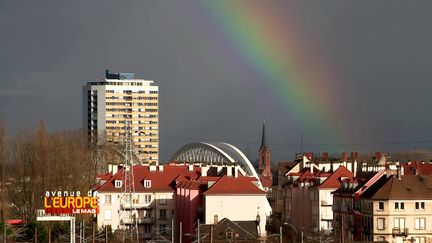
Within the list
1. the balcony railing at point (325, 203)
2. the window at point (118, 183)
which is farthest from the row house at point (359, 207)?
the window at point (118, 183)

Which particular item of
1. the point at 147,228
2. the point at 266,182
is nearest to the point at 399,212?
the point at 147,228

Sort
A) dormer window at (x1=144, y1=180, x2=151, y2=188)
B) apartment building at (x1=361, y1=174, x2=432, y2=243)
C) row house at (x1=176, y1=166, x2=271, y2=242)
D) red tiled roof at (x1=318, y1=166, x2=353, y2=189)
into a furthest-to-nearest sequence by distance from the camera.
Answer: dormer window at (x1=144, y1=180, x2=151, y2=188) < red tiled roof at (x1=318, y1=166, x2=353, y2=189) < row house at (x1=176, y1=166, x2=271, y2=242) < apartment building at (x1=361, y1=174, x2=432, y2=243)

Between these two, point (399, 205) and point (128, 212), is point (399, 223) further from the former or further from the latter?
point (128, 212)

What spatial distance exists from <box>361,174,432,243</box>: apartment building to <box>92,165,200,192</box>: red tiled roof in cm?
3424

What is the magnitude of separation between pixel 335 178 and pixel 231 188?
56.0 ft

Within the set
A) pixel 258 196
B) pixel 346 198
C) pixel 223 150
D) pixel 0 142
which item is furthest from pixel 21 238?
pixel 223 150

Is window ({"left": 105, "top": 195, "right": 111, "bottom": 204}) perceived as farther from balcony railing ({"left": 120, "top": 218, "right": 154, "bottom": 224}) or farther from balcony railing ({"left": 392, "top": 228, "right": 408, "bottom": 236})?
balcony railing ({"left": 392, "top": 228, "right": 408, "bottom": 236})

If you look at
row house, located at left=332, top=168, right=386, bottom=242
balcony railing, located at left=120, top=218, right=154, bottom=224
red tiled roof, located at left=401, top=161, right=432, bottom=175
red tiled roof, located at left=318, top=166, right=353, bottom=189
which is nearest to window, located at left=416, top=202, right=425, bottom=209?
row house, located at left=332, top=168, right=386, bottom=242

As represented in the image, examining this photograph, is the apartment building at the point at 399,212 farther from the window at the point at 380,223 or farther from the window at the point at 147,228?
the window at the point at 147,228

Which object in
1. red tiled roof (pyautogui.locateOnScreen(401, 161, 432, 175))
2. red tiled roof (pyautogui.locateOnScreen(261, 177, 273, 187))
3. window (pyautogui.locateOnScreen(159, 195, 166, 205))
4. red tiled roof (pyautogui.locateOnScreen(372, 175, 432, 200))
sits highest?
red tiled roof (pyautogui.locateOnScreen(401, 161, 432, 175))

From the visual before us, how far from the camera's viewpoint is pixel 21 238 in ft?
354

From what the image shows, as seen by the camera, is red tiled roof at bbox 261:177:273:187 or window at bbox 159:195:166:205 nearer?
window at bbox 159:195:166:205

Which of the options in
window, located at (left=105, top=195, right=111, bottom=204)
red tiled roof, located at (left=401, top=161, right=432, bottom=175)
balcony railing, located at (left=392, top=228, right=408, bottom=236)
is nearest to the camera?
balcony railing, located at (left=392, top=228, right=408, bottom=236)

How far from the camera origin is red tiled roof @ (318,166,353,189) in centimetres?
12362
